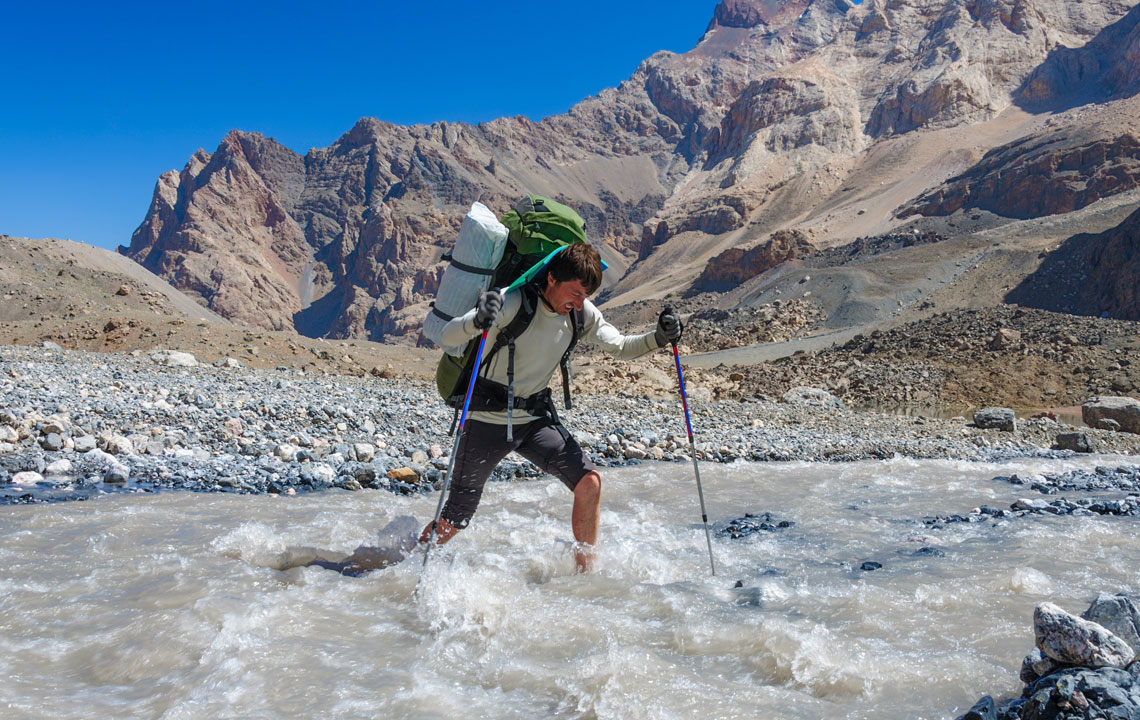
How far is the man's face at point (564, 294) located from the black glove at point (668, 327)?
653mm

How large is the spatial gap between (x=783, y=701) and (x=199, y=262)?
19932 centimetres

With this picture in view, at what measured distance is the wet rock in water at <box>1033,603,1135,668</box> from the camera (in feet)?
9.83

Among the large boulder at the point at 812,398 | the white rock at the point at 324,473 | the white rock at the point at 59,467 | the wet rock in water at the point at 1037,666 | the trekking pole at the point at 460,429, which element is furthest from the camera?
the large boulder at the point at 812,398

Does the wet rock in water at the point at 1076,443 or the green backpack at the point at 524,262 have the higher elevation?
the green backpack at the point at 524,262

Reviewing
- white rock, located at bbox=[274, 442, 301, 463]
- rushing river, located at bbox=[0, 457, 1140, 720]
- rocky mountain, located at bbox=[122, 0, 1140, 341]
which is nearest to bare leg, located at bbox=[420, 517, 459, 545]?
rushing river, located at bbox=[0, 457, 1140, 720]

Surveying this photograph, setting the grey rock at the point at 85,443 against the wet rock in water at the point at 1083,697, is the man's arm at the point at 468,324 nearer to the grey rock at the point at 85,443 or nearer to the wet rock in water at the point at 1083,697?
the wet rock in water at the point at 1083,697

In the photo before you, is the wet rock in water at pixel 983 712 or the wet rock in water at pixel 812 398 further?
the wet rock in water at pixel 812 398

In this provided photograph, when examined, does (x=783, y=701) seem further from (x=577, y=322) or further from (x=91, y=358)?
(x=91, y=358)

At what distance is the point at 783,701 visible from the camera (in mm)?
3471

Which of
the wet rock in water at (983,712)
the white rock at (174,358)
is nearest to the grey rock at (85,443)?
the wet rock in water at (983,712)

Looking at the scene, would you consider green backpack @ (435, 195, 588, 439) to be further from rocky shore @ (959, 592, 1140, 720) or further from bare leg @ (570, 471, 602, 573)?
rocky shore @ (959, 592, 1140, 720)

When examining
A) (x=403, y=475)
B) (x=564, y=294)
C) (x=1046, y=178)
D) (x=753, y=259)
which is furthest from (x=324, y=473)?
(x=1046, y=178)

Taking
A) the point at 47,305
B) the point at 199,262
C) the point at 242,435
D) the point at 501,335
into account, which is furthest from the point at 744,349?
the point at 199,262

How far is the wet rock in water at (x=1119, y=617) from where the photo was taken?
125 inches
